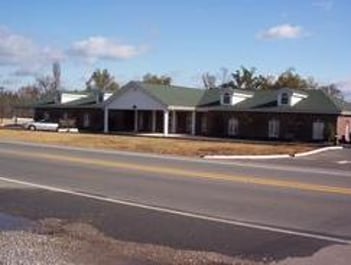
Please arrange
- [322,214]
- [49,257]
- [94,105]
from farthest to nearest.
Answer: [94,105]
[322,214]
[49,257]

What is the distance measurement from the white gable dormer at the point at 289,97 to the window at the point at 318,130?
346 cm

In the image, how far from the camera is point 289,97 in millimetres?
60312

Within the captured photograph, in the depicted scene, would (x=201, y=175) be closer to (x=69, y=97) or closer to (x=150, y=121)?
(x=150, y=121)

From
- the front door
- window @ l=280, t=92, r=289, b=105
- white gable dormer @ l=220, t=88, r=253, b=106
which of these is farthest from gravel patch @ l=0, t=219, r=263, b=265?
white gable dormer @ l=220, t=88, r=253, b=106

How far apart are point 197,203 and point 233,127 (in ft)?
163

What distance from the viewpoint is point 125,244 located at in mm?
9977

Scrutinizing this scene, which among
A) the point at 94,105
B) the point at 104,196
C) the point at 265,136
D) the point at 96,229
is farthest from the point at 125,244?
the point at 94,105

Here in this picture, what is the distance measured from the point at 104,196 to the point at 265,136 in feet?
153

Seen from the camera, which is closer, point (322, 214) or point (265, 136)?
point (322, 214)

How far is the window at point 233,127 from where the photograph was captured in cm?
6350

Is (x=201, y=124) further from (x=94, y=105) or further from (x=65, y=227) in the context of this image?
(x=65, y=227)

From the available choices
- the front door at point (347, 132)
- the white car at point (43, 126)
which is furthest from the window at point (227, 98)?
the white car at point (43, 126)

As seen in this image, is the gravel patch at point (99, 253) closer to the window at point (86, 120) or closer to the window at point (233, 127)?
the window at point (233, 127)

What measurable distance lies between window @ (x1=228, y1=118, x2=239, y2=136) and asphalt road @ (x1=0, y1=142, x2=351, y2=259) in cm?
3994
